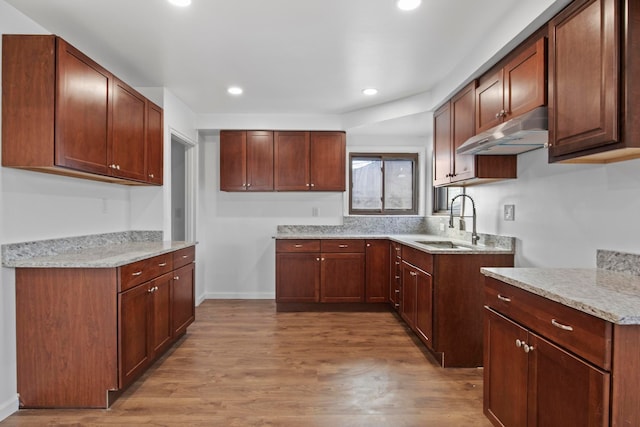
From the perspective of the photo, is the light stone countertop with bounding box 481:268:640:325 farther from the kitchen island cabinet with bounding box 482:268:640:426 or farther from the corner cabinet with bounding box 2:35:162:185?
the corner cabinet with bounding box 2:35:162:185

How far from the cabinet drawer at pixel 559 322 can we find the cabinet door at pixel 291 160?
289cm

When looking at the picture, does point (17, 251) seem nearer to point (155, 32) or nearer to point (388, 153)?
point (155, 32)

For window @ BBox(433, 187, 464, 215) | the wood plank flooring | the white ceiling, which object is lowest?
the wood plank flooring

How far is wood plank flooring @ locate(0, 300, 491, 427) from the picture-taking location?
199cm

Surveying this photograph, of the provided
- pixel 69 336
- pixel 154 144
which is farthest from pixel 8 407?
pixel 154 144

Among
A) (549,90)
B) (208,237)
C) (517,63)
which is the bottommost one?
(208,237)

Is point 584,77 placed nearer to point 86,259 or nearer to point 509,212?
point 509,212

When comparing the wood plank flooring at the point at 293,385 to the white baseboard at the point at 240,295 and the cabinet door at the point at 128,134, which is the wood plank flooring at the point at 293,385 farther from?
the cabinet door at the point at 128,134

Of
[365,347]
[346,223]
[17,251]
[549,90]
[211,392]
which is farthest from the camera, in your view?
[346,223]

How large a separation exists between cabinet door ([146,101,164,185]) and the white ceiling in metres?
0.31

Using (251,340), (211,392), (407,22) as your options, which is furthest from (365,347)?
(407,22)

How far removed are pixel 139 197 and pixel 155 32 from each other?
161 cm

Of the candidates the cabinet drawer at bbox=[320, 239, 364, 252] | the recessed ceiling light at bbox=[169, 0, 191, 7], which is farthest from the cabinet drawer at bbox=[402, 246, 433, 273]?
the recessed ceiling light at bbox=[169, 0, 191, 7]

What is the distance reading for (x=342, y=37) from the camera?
237 centimetres
